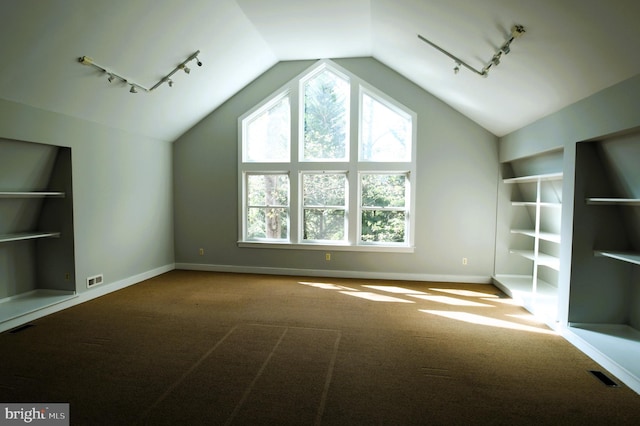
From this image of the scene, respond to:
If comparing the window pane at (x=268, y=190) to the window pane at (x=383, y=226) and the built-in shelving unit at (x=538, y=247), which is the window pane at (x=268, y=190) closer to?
the window pane at (x=383, y=226)

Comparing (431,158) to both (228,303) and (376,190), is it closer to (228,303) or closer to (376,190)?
(376,190)

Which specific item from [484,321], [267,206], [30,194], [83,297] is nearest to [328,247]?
[267,206]

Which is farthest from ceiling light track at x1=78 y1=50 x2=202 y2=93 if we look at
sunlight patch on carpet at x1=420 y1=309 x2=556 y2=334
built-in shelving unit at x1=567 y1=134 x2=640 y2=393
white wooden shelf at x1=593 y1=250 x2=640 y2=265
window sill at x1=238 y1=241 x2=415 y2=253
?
white wooden shelf at x1=593 y1=250 x2=640 y2=265

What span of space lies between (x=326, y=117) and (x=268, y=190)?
162cm

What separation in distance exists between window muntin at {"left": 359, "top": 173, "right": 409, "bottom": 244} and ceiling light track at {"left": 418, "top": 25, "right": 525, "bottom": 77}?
2050mm

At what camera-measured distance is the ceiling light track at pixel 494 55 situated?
2.72m

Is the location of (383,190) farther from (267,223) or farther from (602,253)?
(602,253)

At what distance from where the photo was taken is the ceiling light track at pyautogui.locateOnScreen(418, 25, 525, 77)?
8.92 ft

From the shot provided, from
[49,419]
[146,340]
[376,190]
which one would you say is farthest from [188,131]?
[49,419]

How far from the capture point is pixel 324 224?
568cm

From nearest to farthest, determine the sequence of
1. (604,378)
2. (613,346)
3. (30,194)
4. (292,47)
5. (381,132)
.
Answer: (604,378) → (613,346) → (30,194) → (292,47) → (381,132)

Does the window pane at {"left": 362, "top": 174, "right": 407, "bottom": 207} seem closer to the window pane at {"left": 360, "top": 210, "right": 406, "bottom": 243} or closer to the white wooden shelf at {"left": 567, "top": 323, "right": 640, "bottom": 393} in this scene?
the window pane at {"left": 360, "top": 210, "right": 406, "bottom": 243}

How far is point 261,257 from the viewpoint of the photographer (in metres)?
5.77

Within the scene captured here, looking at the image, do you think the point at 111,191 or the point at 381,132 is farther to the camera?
the point at 381,132
